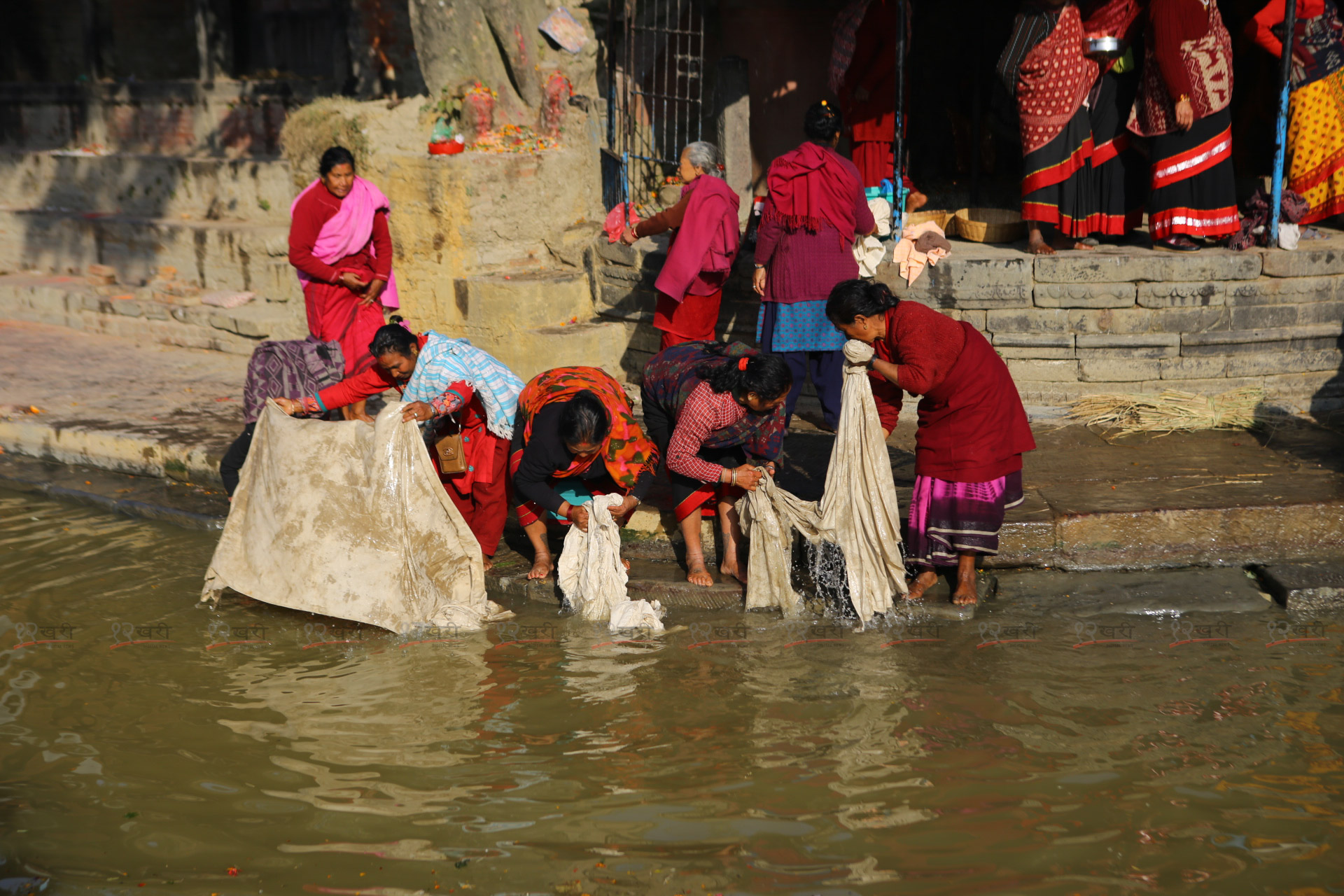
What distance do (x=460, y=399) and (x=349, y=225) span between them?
2026 millimetres

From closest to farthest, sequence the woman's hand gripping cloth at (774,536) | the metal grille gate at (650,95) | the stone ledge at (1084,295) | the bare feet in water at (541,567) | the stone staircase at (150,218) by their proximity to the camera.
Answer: the woman's hand gripping cloth at (774,536) → the bare feet in water at (541,567) → the stone ledge at (1084,295) → the metal grille gate at (650,95) → the stone staircase at (150,218)

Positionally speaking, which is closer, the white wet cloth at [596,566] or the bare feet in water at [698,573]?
the white wet cloth at [596,566]

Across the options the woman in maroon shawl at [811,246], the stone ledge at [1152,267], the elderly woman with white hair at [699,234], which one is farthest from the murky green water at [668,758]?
the stone ledge at [1152,267]

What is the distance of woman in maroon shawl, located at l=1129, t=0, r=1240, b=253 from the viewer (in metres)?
6.01

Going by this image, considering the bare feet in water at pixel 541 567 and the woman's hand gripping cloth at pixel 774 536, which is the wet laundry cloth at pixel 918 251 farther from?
the bare feet in water at pixel 541 567

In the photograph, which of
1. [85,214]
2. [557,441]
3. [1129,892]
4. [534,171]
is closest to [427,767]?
[557,441]

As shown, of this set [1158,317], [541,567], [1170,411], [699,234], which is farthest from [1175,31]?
[541,567]

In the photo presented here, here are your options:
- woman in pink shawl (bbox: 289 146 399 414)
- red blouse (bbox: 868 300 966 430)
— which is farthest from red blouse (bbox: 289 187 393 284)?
red blouse (bbox: 868 300 966 430)

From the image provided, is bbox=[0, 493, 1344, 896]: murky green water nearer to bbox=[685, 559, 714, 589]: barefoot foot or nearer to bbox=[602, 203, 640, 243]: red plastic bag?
bbox=[685, 559, 714, 589]: barefoot foot

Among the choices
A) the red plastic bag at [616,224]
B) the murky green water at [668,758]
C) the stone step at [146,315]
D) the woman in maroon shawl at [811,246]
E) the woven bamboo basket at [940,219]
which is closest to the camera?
the murky green water at [668,758]

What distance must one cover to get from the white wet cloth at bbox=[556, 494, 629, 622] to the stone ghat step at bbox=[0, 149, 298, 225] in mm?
6510

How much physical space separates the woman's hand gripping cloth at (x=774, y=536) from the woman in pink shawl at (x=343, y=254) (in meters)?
2.65

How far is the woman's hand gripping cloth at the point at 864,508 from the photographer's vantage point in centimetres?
455

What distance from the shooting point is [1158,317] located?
6.05m
